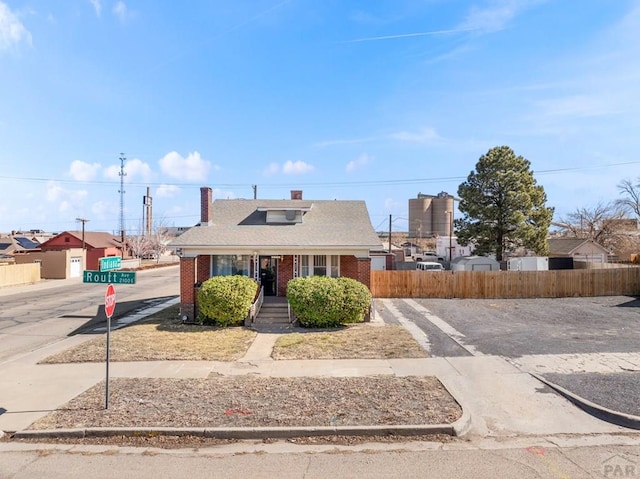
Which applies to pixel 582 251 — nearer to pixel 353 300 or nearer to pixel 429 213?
pixel 353 300

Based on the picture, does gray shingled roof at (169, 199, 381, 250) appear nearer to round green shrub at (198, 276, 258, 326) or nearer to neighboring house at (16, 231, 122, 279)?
round green shrub at (198, 276, 258, 326)

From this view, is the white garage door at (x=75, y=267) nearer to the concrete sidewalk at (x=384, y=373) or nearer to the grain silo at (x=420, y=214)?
the concrete sidewalk at (x=384, y=373)

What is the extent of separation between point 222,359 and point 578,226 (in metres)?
59.7

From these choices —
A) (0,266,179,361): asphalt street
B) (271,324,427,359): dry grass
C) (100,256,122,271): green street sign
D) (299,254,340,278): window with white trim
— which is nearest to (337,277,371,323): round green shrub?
(271,324,427,359): dry grass

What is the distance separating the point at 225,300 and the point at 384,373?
7578mm

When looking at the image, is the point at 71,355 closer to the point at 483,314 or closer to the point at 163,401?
the point at 163,401

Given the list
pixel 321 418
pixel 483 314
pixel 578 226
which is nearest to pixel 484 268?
pixel 483 314

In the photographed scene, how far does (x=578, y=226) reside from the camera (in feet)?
185

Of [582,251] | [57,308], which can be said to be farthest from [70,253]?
[582,251]

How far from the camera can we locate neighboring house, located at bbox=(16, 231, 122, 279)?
38.6 metres

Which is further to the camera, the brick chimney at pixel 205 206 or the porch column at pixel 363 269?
the brick chimney at pixel 205 206

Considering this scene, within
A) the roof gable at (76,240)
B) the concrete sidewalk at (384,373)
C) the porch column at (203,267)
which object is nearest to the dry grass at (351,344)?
the concrete sidewalk at (384,373)

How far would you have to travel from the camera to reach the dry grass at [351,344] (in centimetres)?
1178

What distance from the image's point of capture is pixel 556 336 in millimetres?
13961
